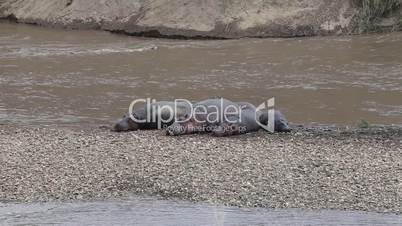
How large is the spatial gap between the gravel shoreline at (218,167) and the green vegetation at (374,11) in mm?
11340

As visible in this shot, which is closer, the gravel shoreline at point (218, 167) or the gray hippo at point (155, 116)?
the gravel shoreline at point (218, 167)

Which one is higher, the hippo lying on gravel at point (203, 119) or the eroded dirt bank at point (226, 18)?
the eroded dirt bank at point (226, 18)

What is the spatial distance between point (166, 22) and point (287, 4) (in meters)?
3.90

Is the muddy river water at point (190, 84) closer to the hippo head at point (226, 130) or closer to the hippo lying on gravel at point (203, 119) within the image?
the hippo lying on gravel at point (203, 119)

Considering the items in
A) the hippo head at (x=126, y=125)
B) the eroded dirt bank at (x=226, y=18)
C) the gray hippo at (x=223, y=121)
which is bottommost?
the hippo head at (x=126, y=125)

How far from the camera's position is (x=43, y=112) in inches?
491

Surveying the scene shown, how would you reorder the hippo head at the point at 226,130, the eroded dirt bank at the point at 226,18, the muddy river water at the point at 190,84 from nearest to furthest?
the muddy river water at the point at 190,84 → the hippo head at the point at 226,130 → the eroded dirt bank at the point at 226,18

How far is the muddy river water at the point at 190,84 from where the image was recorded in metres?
6.82

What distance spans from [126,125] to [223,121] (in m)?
1.55

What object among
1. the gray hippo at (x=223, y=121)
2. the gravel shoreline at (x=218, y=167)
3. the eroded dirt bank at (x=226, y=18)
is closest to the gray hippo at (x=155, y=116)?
the gray hippo at (x=223, y=121)

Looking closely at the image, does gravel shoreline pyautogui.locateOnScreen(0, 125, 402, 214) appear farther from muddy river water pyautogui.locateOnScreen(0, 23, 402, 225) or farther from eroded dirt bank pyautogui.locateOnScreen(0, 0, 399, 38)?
eroded dirt bank pyautogui.locateOnScreen(0, 0, 399, 38)

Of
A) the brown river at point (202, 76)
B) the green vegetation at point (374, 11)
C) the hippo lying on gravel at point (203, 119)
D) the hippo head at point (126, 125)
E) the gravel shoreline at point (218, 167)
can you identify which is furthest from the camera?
the green vegetation at point (374, 11)

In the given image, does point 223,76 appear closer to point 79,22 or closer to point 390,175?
point 390,175

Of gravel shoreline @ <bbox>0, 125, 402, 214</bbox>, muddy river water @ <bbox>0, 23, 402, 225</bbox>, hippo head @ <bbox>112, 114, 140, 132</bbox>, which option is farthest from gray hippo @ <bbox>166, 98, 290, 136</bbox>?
muddy river water @ <bbox>0, 23, 402, 225</bbox>
